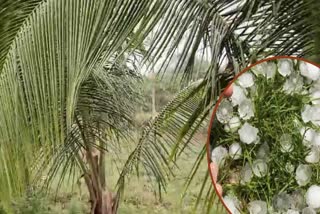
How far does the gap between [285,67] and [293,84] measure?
36 mm

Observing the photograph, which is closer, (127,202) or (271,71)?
(271,71)

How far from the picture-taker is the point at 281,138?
1028mm

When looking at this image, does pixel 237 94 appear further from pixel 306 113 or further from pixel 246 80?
pixel 306 113

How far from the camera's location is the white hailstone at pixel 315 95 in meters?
1.00

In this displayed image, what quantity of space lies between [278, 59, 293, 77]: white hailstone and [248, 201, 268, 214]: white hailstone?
0.25 meters

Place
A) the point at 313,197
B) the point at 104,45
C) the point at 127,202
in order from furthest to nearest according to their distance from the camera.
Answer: the point at 127,202 → the point at 104,45 → the point at 313,197

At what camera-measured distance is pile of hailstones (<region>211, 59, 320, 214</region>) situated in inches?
38.8

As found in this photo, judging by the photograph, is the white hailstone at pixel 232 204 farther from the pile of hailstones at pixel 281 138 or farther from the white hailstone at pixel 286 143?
the white hailstone at pixel 286 143

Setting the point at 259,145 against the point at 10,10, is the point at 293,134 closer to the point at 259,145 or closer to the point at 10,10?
the point at 259,145

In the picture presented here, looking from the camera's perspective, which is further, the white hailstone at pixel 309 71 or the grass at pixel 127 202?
the grass at pixel 127 202

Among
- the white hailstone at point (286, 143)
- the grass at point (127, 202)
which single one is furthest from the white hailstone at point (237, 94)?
the grass at point (127, 202)

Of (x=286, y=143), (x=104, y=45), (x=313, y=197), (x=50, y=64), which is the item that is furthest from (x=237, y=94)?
(x=50, y=64)

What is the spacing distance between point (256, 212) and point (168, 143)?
205 centimetres

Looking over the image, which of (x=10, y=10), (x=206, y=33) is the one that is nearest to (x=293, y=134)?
(x=206, y=33)
